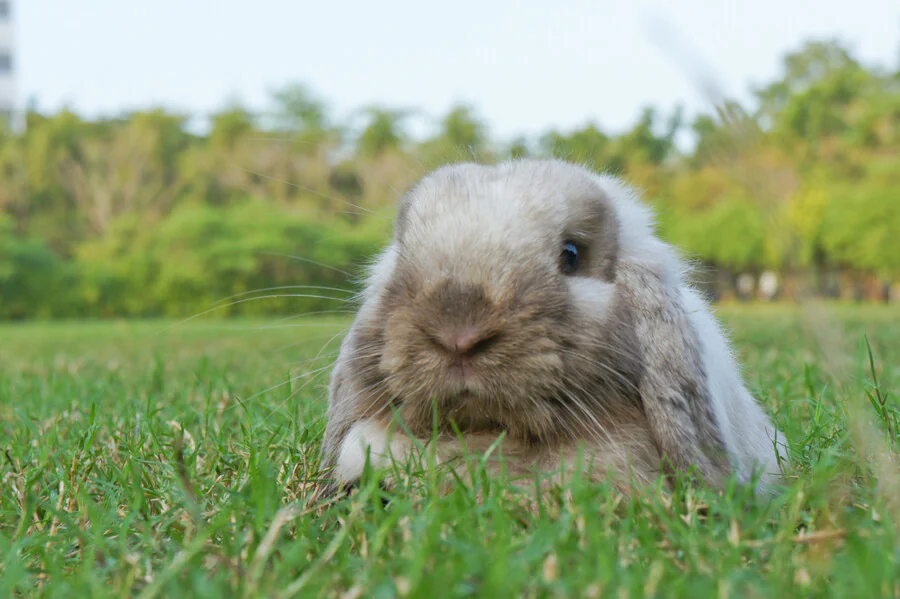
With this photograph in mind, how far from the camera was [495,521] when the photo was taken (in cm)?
184

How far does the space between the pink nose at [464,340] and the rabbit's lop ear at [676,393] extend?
1.63 ft

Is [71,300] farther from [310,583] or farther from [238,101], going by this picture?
[310,583]

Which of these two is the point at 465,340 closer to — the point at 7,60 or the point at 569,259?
the point at 569,259

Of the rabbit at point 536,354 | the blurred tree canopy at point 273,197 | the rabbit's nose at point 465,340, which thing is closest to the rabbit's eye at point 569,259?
the rabbit at point 536,354

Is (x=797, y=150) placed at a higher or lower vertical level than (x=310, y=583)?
higher

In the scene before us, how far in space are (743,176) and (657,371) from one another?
1.11m

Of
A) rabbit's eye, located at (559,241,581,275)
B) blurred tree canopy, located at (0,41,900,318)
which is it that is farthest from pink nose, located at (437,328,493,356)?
blurred tree canopy, located at (0,41,900,318)

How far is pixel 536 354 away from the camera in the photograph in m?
2.20

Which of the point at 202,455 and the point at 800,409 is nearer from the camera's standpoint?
the point at 202,455

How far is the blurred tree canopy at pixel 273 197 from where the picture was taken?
29.3 m

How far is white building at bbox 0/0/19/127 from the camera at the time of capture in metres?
55.6

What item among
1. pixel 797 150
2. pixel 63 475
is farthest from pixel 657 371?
pixel 797 150

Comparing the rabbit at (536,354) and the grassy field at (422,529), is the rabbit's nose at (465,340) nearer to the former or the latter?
the rabbit at (536,354)

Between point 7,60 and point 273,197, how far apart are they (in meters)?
32.0
